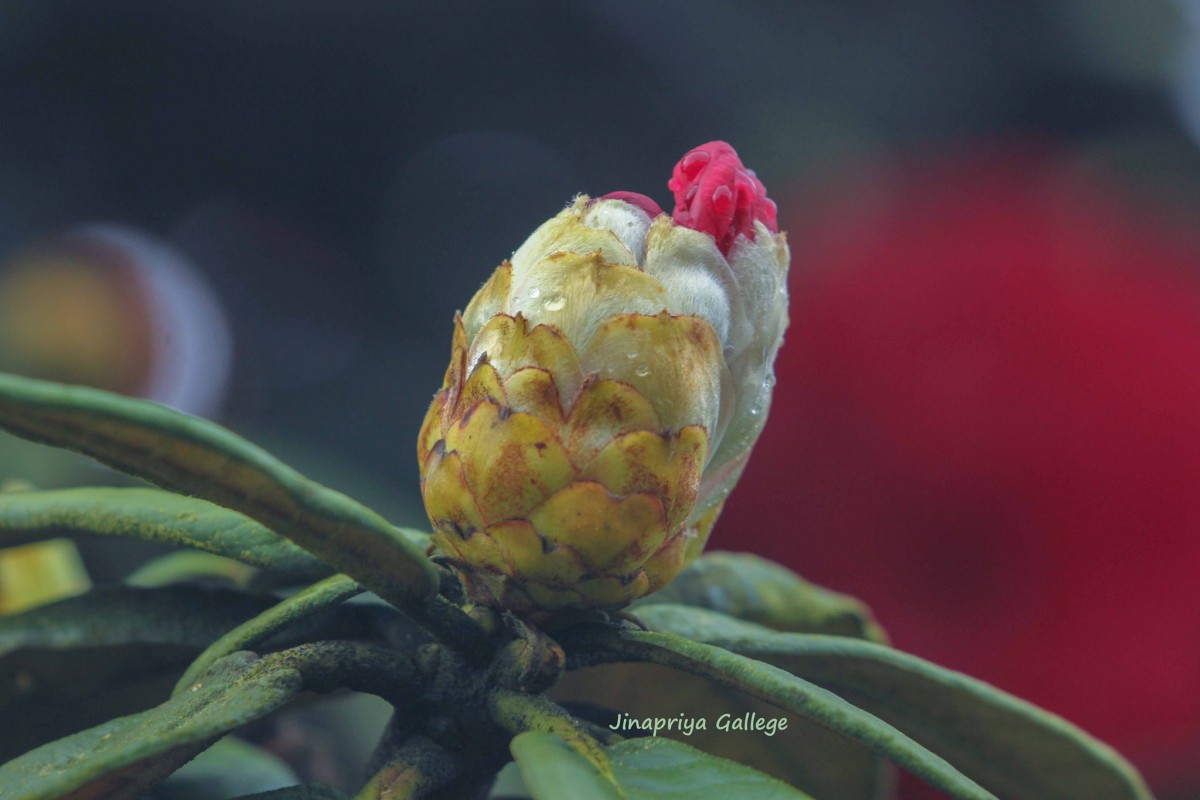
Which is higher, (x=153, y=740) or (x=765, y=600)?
(x=765, y=600)

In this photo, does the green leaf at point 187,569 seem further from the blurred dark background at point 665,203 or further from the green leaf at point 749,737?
the blurred dark background at point 665,203

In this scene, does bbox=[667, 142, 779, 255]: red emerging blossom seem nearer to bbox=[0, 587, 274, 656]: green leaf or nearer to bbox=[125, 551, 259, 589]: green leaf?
bbox=[0, 587, 274, 656]: green leaf

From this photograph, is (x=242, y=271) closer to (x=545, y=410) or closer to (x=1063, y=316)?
(x=1063, y=316)

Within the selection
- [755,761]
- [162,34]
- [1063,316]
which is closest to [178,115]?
[162,34]

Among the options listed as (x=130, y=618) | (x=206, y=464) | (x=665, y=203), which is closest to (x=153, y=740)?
(x=206, y=464)

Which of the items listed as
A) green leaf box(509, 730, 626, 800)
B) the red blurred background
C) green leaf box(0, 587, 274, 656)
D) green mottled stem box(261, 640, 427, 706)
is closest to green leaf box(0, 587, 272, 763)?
green leaf box(0, 587, 274, 656)

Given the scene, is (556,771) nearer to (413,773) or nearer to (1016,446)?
(413,773)
